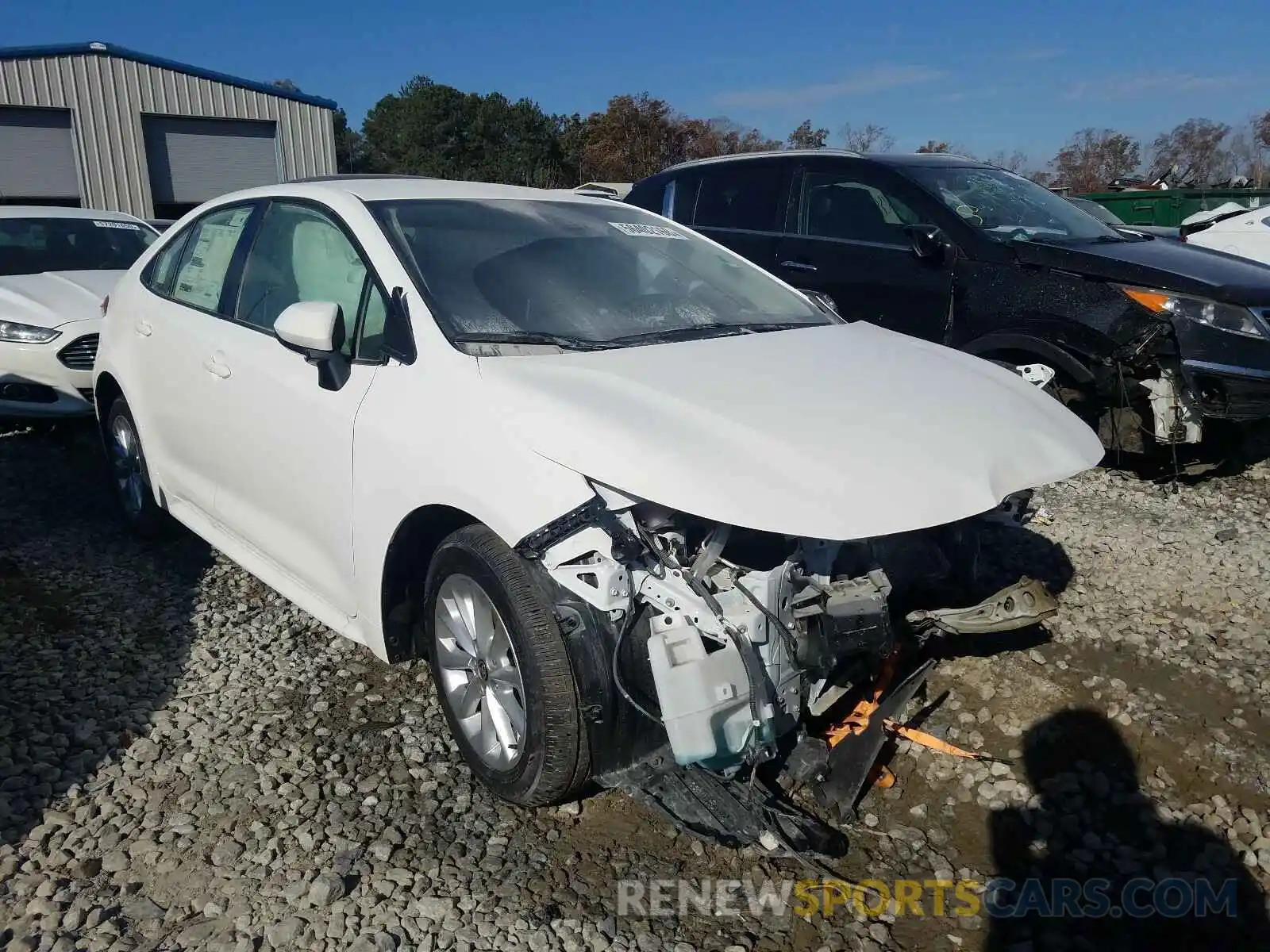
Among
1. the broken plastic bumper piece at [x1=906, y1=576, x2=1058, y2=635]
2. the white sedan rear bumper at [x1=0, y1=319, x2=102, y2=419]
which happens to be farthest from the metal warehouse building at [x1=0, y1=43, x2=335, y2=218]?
the broken plastic bumper piece at [x1=906, y1=576, x2=1058, y2=635]

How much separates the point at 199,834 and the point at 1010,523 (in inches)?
105

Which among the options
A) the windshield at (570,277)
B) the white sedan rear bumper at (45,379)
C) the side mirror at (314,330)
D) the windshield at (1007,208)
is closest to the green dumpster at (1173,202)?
the windshield at (1007,208)

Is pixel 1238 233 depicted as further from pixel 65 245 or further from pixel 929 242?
pixel 65 245

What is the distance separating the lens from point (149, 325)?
14.2ft

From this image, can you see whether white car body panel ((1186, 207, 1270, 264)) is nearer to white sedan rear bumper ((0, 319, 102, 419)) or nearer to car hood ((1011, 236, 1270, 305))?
car hood ((1011, 236, 1270, 305))

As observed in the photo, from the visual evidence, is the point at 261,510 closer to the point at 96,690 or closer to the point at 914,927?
the point at 96,690

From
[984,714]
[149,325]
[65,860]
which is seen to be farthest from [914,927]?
[149,325]

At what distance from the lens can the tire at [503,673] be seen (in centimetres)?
254

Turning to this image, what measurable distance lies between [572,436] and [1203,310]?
13.8ft

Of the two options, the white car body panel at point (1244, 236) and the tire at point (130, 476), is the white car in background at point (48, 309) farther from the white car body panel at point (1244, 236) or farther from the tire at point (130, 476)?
the white car body panel at point (1244, 236)

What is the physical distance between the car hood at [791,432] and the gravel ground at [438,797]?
1.06 m

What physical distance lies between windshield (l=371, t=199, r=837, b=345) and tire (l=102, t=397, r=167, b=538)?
7.11 feet

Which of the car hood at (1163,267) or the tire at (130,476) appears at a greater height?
the car hood at (1163,267)

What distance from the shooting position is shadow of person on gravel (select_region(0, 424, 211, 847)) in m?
3.09
